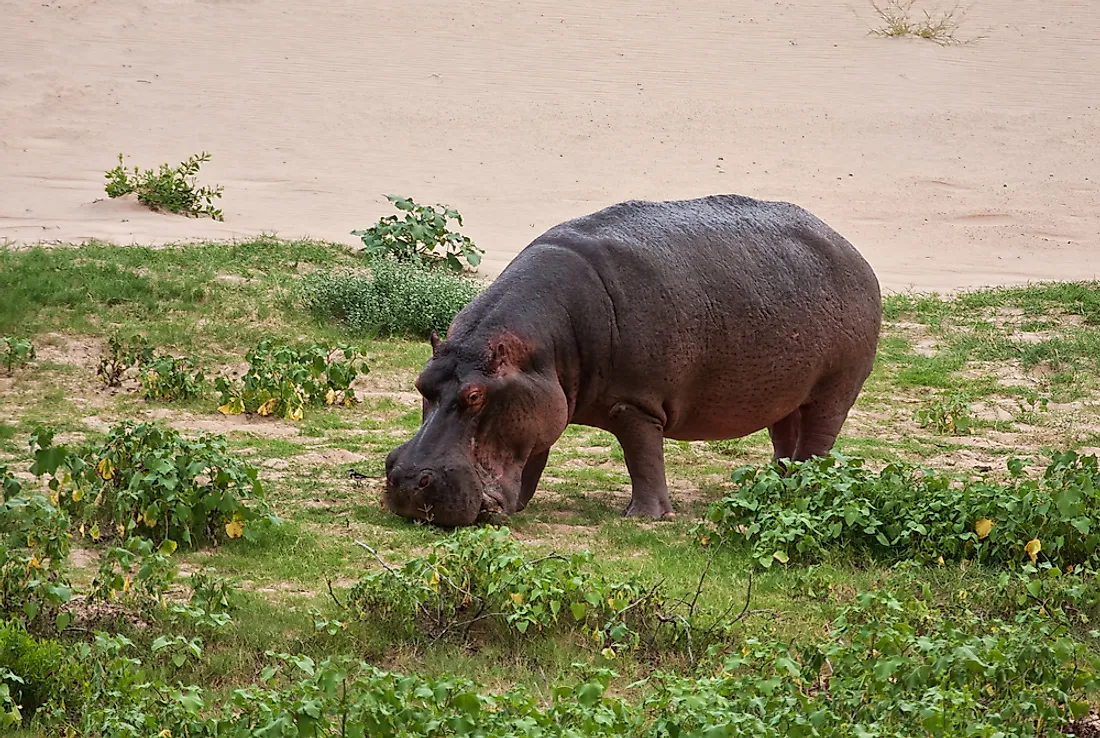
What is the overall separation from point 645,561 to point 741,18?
23227mm

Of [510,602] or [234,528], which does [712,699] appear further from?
[234,528]

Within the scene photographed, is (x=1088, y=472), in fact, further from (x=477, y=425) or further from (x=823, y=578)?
(x=477, y=425)

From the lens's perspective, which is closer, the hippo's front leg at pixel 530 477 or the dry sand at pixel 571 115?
the hippo's front leg at pixel 530 477

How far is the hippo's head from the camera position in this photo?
5809mm

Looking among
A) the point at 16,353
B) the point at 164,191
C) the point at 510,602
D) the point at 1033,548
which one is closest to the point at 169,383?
the point at 16,353

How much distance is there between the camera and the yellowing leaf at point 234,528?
5609 mm

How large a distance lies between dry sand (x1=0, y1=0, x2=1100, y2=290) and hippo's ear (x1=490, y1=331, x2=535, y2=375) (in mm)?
9244

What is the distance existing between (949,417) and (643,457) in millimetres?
3376

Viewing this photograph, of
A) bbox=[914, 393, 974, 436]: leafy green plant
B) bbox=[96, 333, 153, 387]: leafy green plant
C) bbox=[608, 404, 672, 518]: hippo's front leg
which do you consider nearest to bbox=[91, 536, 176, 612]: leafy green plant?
bbox=[608, 404, 672, 518]: hippo's front leg

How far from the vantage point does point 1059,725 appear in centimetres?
385

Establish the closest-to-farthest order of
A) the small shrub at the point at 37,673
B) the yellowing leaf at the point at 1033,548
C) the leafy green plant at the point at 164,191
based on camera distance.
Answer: the small shrub at the point at 37,673 < the yellowing leaf at the point at 1033,548 < the leafy green plant at the point at 164,191

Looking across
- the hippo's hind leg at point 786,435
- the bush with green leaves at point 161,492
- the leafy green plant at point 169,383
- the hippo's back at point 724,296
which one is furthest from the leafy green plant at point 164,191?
the bush with green leaves at point 161,492

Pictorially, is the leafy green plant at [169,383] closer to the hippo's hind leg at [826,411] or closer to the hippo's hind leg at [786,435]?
the hippo's hind leg at [786,435]

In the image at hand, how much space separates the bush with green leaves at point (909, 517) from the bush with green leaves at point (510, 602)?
0.92 meters
